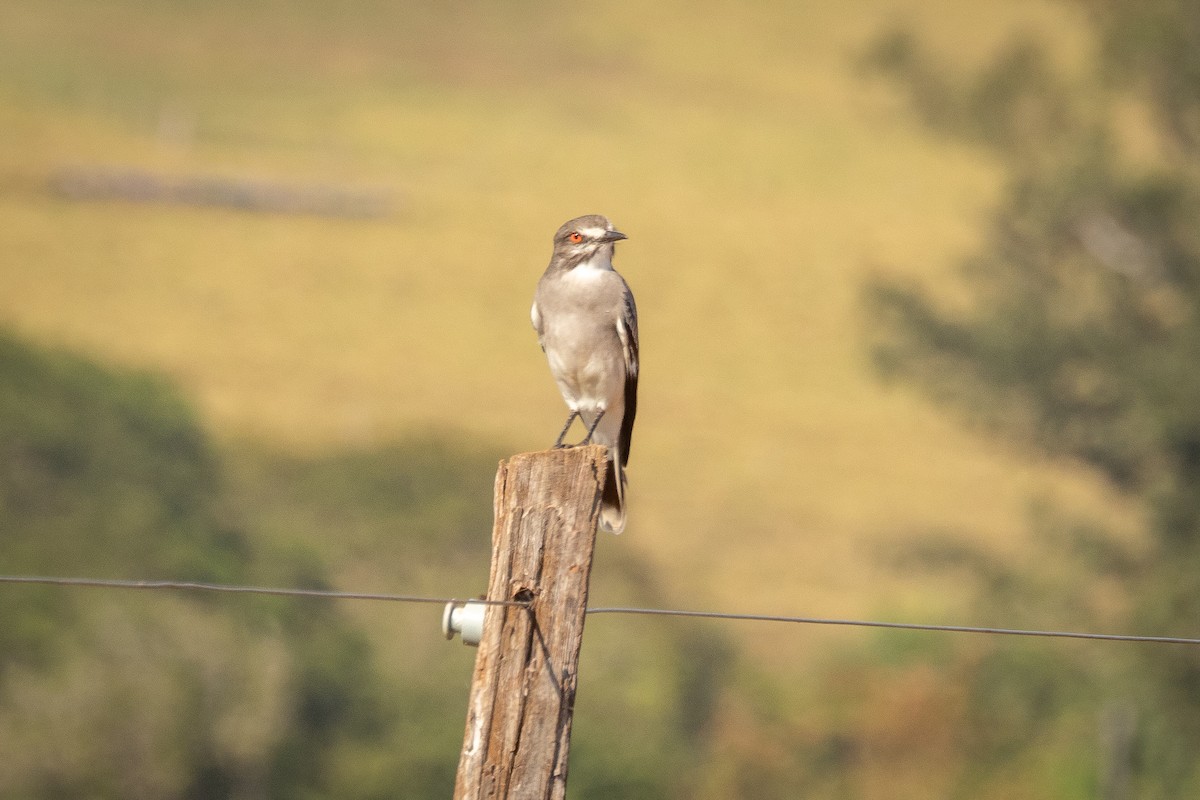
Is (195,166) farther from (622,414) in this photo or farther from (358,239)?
(622,414)

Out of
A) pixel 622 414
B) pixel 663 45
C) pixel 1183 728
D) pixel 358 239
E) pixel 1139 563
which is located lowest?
pixel 622 414

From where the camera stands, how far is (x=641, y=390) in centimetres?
2131

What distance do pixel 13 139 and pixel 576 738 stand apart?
1146 centimetres

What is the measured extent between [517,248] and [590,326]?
50.6ft

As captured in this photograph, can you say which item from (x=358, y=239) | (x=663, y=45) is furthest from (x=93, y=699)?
(x=663, y=45)

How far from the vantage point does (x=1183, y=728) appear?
2089 cm

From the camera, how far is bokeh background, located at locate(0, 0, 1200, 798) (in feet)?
62.5

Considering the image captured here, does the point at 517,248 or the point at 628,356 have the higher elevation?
the point at 517,248

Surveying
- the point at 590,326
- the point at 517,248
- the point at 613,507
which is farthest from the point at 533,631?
the point at 517,248

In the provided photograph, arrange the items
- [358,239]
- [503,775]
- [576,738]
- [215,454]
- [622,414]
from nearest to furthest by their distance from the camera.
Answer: [503,775] < [622,414] < [576,738] < [215,454] < [358,239]

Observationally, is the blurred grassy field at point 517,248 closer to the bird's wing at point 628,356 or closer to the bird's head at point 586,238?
the bird's wing at point 628,356

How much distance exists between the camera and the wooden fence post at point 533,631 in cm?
355

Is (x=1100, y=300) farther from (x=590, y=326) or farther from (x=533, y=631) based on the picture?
(x=533, y=631)

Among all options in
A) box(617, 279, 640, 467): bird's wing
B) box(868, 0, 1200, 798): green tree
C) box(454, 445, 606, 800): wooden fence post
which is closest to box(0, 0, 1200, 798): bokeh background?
box(868, 0, 1200, 798): green tree
